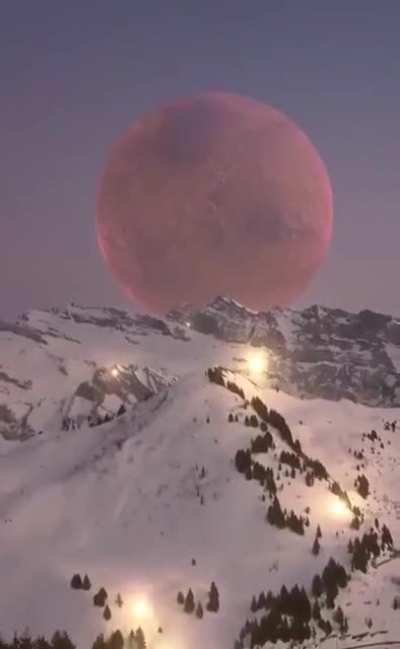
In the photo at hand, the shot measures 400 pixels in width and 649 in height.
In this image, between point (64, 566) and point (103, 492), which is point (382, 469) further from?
point (64, 566)

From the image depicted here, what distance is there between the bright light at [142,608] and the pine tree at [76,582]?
13.0ft

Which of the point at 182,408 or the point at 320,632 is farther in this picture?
the point at 182,408

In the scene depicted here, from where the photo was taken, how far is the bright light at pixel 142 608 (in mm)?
47763

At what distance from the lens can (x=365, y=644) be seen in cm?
3809

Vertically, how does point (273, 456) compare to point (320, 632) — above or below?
above

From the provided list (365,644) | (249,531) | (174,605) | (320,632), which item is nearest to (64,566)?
(174,605)

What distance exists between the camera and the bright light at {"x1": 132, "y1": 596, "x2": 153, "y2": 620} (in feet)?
157

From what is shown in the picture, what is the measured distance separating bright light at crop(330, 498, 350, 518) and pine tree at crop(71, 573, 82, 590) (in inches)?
847

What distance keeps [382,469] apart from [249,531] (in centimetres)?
2676

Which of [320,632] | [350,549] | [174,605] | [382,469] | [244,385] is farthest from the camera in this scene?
[244,385]

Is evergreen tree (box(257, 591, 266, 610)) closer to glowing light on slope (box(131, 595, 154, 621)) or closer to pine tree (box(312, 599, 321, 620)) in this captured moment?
pine tree (box(312, 599, 321, 620))

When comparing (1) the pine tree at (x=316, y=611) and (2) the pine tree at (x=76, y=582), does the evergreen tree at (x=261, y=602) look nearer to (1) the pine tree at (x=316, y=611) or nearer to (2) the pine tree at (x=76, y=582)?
(1) the pine tree at (x=316, y=611)

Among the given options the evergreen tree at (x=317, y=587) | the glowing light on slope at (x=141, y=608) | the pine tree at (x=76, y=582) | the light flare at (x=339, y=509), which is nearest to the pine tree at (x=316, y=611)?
the evergreen tree at (x=317, y=587)

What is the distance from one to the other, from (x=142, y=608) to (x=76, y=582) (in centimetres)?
507
